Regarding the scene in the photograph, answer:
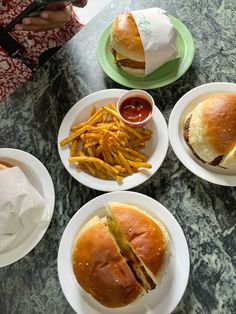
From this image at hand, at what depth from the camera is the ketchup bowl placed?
1474 mm

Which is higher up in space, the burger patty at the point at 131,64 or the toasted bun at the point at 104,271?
the burger patty at the point at 131,64

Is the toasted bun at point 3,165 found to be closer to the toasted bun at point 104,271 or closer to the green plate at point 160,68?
the toasted bun at point 104,271

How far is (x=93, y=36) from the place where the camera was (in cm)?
173

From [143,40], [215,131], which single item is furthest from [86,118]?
[215,131]

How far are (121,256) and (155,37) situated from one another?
88 centimetres

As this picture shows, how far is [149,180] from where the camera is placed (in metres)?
1.44

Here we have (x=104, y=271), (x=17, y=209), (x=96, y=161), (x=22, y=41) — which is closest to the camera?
(x=104, y=271)

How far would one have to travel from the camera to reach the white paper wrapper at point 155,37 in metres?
1.54

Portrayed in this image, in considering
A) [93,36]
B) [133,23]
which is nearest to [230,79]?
[133,23]

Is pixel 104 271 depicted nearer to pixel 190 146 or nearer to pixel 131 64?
pixel 190 146

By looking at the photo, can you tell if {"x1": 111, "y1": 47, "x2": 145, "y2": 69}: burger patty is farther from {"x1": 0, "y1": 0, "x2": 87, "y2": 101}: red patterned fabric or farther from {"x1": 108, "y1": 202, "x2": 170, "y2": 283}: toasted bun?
{"x1": 108, "y1": 202, "x2": 170, "y2": 283}: toasted bun

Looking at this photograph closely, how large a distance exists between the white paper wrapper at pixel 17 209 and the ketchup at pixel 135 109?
1.47ft

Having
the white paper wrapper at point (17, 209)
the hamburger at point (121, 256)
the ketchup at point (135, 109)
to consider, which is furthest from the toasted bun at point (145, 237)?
the ketchup at point (135, 109)

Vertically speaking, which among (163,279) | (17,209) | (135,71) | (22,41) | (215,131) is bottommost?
(163,279)
